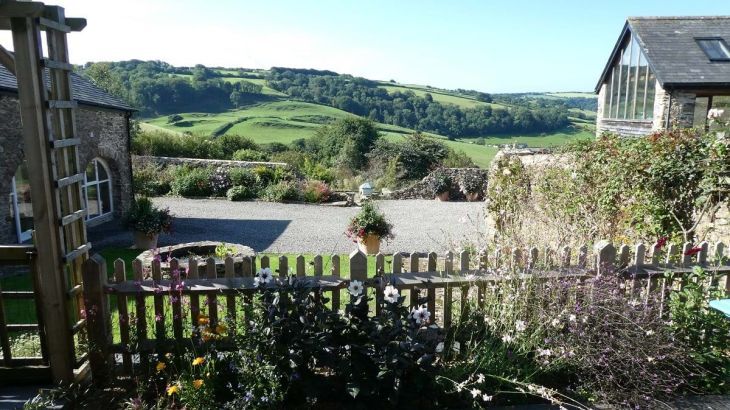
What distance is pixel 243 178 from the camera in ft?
63.3

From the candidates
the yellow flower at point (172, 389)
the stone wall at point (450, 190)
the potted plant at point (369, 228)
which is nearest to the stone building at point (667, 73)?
the stone wall at point (450, 190)

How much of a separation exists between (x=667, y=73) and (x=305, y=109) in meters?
38.9

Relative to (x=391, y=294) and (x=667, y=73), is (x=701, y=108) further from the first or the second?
(x=391, y=294)

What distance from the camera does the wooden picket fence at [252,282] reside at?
12.2 ft

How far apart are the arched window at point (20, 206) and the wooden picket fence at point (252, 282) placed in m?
8.00

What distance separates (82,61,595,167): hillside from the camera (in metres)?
42.9

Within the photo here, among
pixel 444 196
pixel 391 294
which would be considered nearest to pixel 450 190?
pixel 444 196

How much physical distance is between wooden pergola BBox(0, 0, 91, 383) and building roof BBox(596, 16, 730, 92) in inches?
→ 695

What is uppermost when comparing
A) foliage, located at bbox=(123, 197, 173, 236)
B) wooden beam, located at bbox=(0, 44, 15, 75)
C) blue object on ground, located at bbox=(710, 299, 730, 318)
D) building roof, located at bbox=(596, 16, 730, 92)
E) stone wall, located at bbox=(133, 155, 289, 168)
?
building roof, located at bbox=(596, 16, 730, 92)

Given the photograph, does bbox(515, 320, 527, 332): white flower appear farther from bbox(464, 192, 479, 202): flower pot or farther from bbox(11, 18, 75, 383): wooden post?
bbox(464, 192, 479, 202): flower pot

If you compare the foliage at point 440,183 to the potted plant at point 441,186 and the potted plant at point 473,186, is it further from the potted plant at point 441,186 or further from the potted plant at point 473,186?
the potted plant at point 473,186

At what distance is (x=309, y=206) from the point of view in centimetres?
1744

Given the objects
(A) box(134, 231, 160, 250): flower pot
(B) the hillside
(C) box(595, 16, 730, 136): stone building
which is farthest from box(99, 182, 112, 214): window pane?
(B) the hillside

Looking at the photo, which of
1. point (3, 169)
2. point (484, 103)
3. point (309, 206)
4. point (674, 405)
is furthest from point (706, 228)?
point (484, 103)
